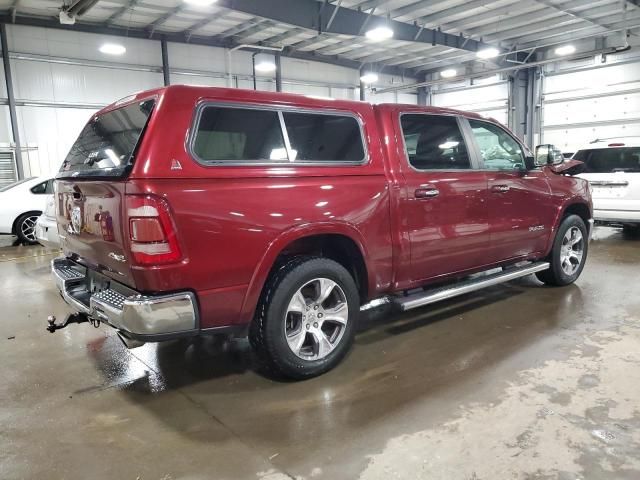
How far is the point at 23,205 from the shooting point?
28.7 feet

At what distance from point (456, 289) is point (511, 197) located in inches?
43.5

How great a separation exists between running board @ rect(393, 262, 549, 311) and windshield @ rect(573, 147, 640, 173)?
14.1ft

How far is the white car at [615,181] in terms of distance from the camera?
7398 millimetres

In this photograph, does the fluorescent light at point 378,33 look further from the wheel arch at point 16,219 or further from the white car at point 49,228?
the white car at point 49,228

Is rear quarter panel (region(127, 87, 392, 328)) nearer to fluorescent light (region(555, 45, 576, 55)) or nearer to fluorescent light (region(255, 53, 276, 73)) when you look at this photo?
fluorescent light (region(255, 53, 276, 73))

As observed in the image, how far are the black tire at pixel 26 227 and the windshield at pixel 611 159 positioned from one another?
979 centimetres

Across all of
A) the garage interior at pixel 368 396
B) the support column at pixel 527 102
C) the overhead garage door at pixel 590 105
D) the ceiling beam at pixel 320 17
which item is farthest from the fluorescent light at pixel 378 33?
the overhead garage door at pixel 590 105

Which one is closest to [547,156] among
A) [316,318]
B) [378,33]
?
[316,318]

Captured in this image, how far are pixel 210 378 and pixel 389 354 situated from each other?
4.25 feet

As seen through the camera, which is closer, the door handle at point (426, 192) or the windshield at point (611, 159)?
the door handle at point (426, 192)

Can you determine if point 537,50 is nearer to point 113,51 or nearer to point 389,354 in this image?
point 113,51

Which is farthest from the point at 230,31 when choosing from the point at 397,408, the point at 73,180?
the point at 397,408

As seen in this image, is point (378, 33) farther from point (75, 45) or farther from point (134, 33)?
point (75, 45)

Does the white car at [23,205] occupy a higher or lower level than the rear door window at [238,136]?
lower
